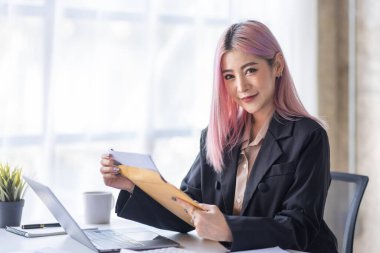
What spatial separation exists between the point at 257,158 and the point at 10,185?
81 centimetres

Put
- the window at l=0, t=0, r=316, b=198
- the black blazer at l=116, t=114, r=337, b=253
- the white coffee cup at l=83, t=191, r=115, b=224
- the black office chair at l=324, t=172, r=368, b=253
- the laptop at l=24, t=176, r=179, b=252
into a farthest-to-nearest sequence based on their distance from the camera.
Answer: the window at l=0, t=0, r=316, b=198
the black office chair at l=324, t=172, r=368, b=253
the white coffee cup at l=83, t=191, r=115, b=224
the black blazer at l=116, t=114, r=337, b=253
the laptop at l=24, t=176, r=179, b=252

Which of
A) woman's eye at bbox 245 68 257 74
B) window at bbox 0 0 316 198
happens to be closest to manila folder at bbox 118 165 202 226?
woman's eye at bbox 245 68 257 74

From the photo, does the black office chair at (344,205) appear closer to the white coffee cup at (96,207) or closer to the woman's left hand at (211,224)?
the woman's left hand at (211,224)

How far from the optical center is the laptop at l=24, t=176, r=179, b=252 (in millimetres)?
1584

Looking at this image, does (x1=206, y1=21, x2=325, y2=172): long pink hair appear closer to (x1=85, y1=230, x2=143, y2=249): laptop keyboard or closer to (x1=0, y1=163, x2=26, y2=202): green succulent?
(x1=85, y1=230, x2=143, y2=249): laptop keyboard

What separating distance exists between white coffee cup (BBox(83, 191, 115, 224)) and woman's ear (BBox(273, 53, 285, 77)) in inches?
27.4

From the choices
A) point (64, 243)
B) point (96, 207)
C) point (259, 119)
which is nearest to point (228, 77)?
point (259, 119)

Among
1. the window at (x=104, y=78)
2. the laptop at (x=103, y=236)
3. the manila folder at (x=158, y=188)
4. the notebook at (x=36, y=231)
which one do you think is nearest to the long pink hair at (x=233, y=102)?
the manila folder at (x=158, y=188)

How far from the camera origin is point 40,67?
8.53 ft

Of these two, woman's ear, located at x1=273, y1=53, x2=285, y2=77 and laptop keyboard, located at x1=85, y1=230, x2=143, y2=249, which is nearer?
laptop keyboard, located at x1=85, y1=230, x2=143, y2=249

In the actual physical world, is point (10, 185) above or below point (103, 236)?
above

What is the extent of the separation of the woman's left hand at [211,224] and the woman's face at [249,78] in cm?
48

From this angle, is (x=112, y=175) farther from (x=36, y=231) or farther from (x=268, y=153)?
(x=268, y=153)

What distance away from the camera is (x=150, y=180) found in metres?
1.64
